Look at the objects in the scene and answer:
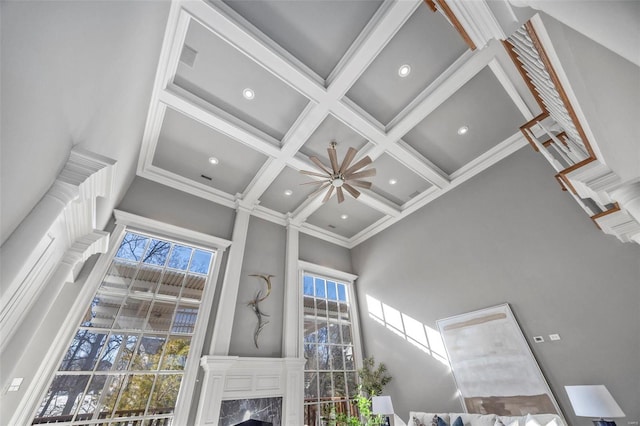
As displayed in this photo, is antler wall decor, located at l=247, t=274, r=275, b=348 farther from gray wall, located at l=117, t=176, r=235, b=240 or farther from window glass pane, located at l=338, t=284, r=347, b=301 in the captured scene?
window glass pane, located at l=338, t=284, r=347, b=301

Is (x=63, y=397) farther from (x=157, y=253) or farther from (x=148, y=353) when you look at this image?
(x=157, y=253)

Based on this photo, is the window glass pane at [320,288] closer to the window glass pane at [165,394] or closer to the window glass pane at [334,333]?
the window glass pane at [334,333]

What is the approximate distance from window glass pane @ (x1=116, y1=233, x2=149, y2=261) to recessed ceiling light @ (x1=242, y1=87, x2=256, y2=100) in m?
2.94

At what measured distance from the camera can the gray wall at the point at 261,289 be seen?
14.4ft

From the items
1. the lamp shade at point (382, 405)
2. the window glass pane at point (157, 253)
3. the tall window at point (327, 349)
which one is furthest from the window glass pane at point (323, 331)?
the window glass pane at point (157, 253)

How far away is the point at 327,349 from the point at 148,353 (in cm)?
326

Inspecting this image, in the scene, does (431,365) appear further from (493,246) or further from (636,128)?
(636,128)

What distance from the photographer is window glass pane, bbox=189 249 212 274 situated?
4.58 metres

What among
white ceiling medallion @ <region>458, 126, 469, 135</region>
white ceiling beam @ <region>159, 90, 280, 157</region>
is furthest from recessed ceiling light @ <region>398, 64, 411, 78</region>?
white ceiling beam @ <region>159, 90, 280, 157</region>

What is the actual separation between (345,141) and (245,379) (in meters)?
4.28

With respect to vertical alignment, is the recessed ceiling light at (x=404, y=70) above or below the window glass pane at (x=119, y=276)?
above

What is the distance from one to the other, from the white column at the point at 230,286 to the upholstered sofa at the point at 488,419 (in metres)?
3.24

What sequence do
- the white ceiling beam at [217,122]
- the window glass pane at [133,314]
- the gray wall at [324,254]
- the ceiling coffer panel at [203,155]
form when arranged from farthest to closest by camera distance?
1. the gray wall at [324,254]
2. the ceiling coffer panel at [203,155]
3. the window glass pane at [133,314]
4. the white ceiling beam at [217,122]

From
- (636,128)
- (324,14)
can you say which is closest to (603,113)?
(636,128)
